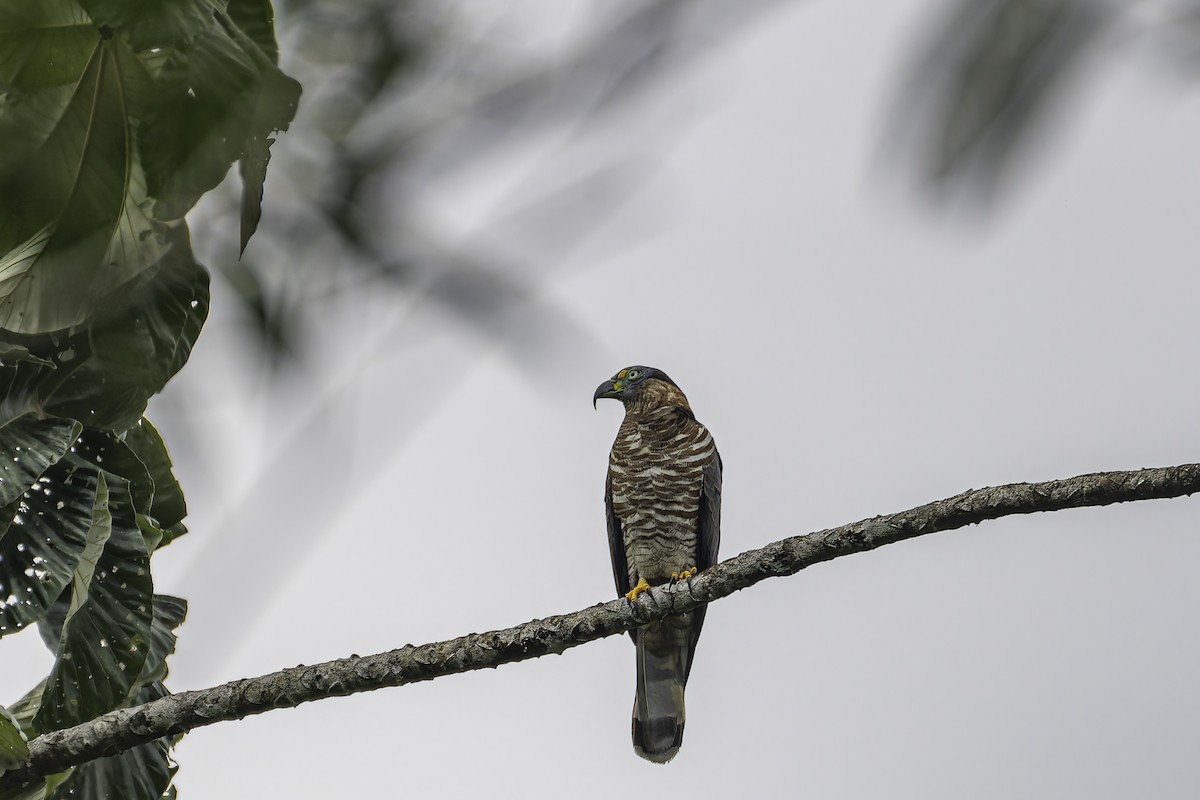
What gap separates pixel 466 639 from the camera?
109 inches

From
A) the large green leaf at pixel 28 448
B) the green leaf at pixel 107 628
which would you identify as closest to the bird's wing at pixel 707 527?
the green leaf at pixel 107 628

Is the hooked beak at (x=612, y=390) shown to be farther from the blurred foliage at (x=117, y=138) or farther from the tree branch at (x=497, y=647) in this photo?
the blurred foliage at (x=117, y=138)

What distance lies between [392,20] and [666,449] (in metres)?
4.89

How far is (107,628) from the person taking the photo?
277 cm

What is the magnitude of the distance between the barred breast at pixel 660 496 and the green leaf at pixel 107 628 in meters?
2.81

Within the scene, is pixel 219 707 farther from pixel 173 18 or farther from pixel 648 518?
pixel 648 518

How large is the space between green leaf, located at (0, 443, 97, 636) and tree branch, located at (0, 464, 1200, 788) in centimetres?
30

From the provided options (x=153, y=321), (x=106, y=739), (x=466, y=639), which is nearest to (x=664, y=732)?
(x=466, y=639)

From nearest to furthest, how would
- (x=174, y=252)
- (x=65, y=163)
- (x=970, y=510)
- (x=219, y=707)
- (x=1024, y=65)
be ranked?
(x=1024, y=65)
(x=65, y=163)
(x=174, y=252)
(x=970, y=510)
(x=219, y=707)

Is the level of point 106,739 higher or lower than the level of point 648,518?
lower

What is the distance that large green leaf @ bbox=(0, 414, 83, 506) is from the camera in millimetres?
2488

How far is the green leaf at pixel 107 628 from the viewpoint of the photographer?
2.74m

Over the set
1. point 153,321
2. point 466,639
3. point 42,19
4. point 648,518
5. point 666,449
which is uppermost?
point 666,449

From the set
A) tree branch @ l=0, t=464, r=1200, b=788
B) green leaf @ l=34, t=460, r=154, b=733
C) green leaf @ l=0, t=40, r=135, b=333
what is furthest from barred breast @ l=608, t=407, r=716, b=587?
green leaf @ l=0, t=40, r=135, b=333
